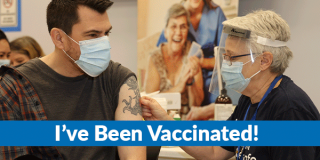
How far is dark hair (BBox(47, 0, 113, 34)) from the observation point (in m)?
1.44

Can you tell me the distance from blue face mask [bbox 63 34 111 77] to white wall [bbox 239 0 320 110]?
1.72m

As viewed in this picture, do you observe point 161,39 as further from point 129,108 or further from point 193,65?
point 129,108

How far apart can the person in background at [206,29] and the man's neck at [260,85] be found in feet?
3.64

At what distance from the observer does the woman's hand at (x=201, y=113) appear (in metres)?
2.63

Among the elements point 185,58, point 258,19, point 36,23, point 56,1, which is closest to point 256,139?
point 258,19

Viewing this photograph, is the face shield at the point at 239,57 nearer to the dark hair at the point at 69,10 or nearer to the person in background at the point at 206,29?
the dark hair at the point at 69,10

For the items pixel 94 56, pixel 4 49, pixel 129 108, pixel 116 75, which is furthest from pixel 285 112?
pixel 4 49

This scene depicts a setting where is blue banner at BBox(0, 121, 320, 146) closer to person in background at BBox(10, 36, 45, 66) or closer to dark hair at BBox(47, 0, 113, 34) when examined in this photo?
dark hair at BBox(47, 0, 113, 34)

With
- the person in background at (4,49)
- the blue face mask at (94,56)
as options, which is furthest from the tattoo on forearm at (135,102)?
the person in background at (4,49)

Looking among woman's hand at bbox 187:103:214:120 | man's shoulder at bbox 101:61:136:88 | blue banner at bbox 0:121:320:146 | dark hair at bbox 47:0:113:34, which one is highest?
dark hair at bbox 47:0:113:34

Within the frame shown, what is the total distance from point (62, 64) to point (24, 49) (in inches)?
77.6

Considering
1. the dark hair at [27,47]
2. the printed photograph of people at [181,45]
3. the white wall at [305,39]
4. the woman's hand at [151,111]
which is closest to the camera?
the woman's hand at [151,111]

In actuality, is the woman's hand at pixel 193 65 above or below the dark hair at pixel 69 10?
below

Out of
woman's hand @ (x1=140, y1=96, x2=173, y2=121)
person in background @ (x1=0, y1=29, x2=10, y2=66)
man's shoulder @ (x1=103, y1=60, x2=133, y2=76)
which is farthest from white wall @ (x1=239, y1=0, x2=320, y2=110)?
person in background @ (x1=0, y1=29, x2=10, y2=66)
